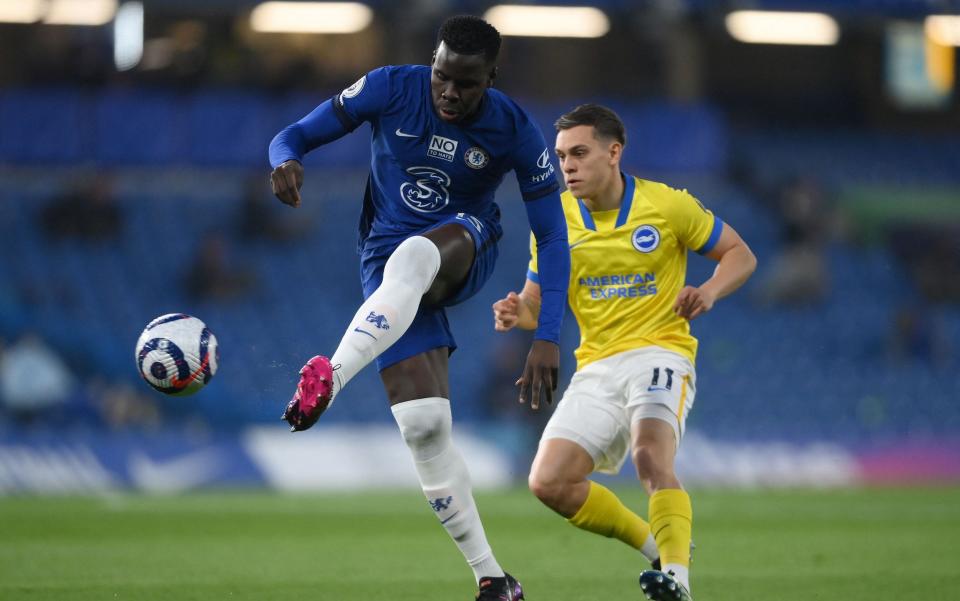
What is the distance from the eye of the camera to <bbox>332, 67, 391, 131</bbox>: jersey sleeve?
18.7ft

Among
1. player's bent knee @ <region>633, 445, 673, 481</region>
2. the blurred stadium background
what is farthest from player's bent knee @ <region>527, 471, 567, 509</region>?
the blurred stadium background

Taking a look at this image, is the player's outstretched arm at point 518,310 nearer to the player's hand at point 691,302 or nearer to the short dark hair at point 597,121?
the player's hand at point 691,302

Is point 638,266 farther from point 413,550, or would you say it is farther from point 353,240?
point 353,240

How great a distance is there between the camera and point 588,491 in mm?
6285

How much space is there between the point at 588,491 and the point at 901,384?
44.0 feet

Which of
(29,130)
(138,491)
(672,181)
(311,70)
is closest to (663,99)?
(672,181)

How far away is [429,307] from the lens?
5863 millimetres

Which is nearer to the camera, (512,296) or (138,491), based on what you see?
(512,296)

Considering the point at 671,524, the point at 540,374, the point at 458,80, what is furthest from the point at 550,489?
the point at 458,80

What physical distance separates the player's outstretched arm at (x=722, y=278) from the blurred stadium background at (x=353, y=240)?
29.7ft

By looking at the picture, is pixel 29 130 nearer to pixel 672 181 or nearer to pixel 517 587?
pixel 672 181

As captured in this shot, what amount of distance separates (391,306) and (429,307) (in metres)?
0.53

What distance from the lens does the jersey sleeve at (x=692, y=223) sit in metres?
6.50

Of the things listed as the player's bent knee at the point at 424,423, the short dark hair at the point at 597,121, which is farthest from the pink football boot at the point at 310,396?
the short dark hair at the point at 597,121
